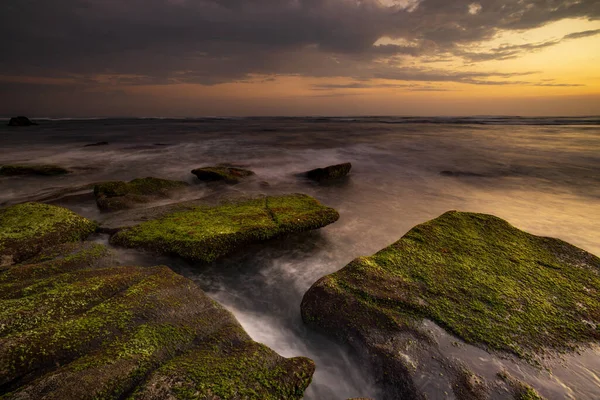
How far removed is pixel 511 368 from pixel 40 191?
13606 millimetres

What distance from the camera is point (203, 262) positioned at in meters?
5.34

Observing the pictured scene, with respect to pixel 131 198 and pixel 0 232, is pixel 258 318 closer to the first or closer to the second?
pixel 0 232

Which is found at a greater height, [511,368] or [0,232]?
[0,232]

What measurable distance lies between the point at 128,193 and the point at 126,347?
704 centimetres

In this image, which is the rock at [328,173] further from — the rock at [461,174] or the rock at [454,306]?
the rock at [454,306]

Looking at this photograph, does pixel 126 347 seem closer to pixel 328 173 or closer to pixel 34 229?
pixel 34 229

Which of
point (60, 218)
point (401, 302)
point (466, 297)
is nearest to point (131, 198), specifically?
point (60, 218)

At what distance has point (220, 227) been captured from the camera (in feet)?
19.3

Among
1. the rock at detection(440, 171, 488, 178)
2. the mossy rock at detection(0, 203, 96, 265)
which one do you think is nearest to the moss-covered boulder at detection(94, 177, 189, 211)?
the mossy rock at detection(0, 203, 96, 265)

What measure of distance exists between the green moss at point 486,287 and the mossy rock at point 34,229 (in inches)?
183

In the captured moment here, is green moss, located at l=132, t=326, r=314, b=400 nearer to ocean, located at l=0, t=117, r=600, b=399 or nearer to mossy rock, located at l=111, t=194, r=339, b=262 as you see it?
ocean, located at l=0, t=117, r=600, b=399

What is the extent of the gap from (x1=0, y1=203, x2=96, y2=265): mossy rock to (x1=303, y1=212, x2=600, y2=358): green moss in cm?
464

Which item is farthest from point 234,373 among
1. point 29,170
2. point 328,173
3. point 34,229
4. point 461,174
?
point 29,170

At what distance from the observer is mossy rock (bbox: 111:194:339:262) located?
17.5 ft
